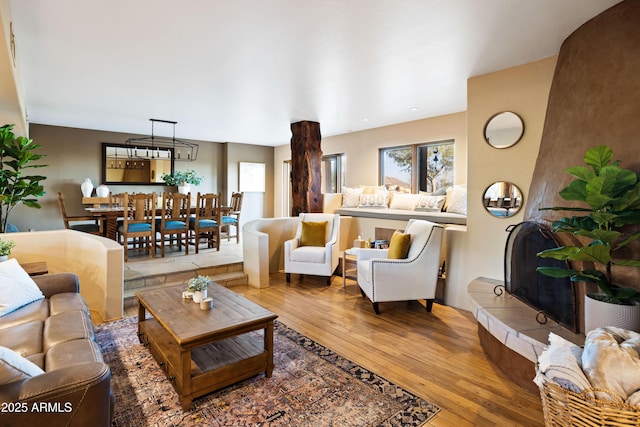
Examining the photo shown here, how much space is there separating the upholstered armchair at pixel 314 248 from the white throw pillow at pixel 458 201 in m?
1.61

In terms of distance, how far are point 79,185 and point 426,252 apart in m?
6.96

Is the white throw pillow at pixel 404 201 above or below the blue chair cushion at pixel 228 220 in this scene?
above


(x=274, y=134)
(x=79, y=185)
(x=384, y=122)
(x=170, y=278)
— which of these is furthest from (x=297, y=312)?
(x=79, y=185)

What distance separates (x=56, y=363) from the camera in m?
1.65

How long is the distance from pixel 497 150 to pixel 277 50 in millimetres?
2365

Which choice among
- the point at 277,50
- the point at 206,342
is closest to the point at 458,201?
the point at 277,50

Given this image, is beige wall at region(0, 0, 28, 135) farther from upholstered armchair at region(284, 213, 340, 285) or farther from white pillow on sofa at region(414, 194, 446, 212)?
white pillow on sofa at region(414, 194, 446, 212)

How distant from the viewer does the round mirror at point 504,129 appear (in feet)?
10.4

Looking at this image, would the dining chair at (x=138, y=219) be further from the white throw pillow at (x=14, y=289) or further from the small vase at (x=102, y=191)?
the white throw pillow at (x=14, y=289)

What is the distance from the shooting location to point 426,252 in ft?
11.4

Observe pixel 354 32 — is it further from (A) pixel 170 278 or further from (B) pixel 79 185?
(B) pixel 79 185

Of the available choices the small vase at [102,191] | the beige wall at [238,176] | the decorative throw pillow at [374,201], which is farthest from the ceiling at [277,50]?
the beige wall at [238,176]

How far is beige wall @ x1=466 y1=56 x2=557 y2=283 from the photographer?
3080mm

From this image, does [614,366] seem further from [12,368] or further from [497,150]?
[497,150]
